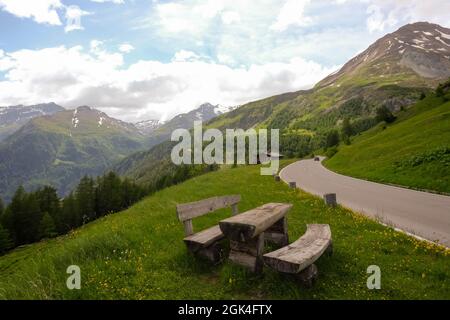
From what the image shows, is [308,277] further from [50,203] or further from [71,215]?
[50,203]

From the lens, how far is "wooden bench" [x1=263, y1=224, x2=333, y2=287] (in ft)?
20.3

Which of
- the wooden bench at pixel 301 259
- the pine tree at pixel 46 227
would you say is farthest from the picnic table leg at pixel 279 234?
the pine tree at pixel 46 227

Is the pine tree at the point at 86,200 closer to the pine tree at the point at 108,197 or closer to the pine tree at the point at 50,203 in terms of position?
the pine tree at the point at 108,197

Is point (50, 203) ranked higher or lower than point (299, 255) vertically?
lower

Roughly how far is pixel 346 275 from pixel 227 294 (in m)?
2.88

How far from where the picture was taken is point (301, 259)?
633cm

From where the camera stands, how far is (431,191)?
21.4 meters

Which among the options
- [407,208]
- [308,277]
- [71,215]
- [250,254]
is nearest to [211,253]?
[250,254]

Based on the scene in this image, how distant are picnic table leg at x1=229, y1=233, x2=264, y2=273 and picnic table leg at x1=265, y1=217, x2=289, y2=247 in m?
1.95

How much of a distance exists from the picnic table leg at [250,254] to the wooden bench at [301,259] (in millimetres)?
487

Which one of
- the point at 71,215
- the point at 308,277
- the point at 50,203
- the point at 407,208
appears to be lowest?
the point at 71,215

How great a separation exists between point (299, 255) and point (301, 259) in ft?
0.99

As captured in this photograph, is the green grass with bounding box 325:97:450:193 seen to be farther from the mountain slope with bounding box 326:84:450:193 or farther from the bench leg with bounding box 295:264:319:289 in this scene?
the bench leg with bounding box 295:264:319:289
